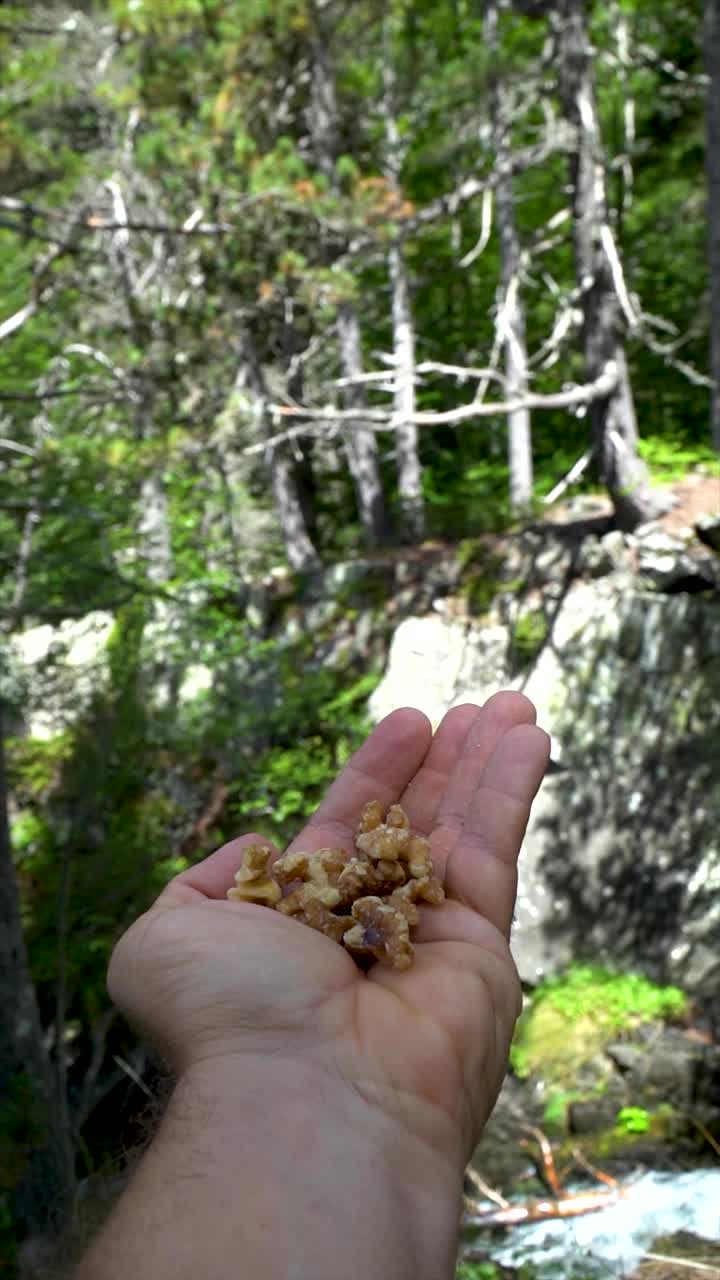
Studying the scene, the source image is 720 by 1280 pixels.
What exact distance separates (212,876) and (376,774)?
0.59m

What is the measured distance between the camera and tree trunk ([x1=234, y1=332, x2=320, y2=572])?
36.2 ft

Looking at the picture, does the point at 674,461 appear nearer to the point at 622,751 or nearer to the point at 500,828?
the point at 622,751

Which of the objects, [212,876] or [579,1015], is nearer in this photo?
[212,876]

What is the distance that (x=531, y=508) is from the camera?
9.30m

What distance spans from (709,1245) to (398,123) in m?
13.1

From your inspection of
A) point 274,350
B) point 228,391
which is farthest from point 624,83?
point 228,391

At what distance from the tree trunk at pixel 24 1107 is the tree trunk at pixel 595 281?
535cm

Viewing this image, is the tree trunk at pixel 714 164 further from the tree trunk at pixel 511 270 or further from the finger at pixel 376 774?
the finger at pixel 376 774

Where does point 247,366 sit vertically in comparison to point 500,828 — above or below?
above

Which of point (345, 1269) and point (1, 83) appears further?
point (1, 83)

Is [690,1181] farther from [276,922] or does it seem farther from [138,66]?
[138,66]

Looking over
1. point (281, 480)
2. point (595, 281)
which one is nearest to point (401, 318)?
point (281, 480)

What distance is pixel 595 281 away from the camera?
7180mm

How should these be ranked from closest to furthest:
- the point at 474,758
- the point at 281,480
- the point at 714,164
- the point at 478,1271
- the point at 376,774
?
1. the point at 474,758
2. the point at 376,774
3. the point at 478,1271
4. the point at 714,164
5. the point at 281,480
